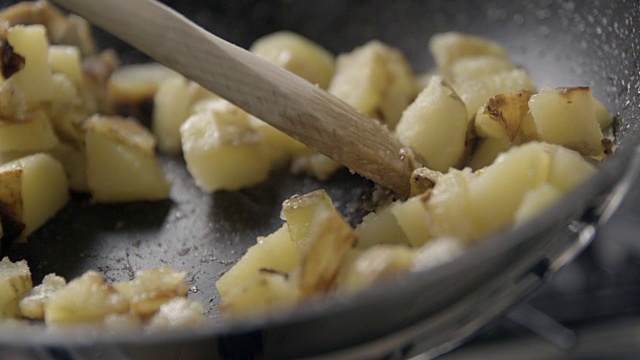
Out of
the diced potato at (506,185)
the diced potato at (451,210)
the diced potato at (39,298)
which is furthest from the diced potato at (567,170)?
the diced potato at (39,298)

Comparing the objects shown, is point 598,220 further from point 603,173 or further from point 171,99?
point 171,99

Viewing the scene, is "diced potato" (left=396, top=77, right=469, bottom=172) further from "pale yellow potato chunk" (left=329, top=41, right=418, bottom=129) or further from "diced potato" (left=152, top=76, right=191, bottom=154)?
"diced potato" (left=152, top=76, right=191, bottom=154)

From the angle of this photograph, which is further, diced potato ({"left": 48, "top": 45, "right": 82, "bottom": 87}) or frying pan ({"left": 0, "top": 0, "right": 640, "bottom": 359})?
diced potato ({"left": 48, "top": 45, "right": 82, "bottom": 87})

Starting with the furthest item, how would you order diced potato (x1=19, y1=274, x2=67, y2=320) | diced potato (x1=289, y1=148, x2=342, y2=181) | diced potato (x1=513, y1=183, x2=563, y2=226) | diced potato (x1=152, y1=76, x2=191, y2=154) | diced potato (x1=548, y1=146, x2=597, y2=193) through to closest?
diced potato (x1=152, y1=76, x2=191, y2=154) < diced potato (x1=289, y1=148, x2=342, y2=181) < diced potato (x1=19, y1=274, x2=67, y2=320) < diced potato (x1=548, y1=146, x2=597, y2=193) < diced potato (x1=513, y1=183, x2=563, y2=226)

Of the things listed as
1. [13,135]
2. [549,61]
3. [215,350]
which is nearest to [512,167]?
[215,350]

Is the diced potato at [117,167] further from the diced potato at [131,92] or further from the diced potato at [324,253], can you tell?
the diced potato at [324,253]

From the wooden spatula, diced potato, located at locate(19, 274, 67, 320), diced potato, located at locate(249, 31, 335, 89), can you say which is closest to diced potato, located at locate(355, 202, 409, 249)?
the wooden spatula
